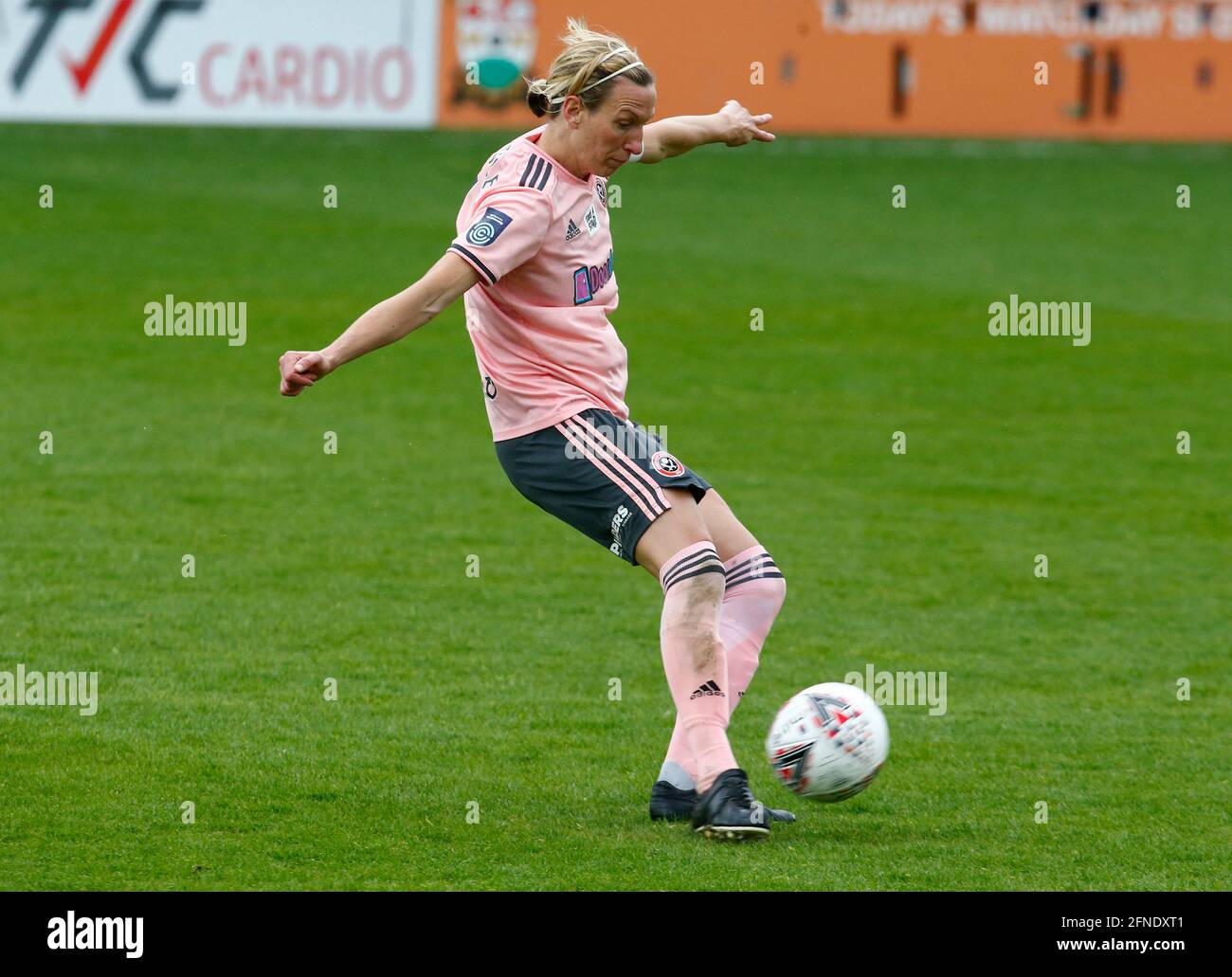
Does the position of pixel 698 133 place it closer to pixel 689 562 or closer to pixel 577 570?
pixel 689 562

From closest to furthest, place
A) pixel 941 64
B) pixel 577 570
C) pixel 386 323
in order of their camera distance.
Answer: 1. pixel 386 323
2. pixel 577 570
3. pixel 941 64

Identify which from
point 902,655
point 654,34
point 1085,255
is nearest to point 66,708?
point 902,655

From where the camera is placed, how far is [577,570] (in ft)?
31.8

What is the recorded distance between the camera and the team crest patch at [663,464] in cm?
587

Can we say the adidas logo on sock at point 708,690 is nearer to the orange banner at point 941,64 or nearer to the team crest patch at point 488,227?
the team crest patch at point 488,227

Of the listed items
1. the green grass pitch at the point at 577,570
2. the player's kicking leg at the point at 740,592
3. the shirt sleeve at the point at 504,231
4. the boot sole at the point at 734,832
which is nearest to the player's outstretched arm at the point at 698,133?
the shirt sleeve at the point at 504,231

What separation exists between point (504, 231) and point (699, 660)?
4.50 ft

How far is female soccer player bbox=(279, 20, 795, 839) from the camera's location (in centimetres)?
574

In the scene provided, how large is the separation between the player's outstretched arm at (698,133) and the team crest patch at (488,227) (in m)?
0.97

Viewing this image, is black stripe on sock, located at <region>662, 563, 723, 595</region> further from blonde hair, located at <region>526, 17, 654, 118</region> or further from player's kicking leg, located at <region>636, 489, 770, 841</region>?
blonde hair, located at <region>526, 17, 654, 118</region>

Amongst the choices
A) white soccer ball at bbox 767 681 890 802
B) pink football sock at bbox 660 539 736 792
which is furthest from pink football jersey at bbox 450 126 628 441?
white soccer ball at bbox 767 681 890 802

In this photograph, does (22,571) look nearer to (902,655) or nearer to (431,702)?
(431,702)

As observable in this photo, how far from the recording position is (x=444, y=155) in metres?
28.3

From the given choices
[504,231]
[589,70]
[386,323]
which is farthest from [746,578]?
[589,70]
